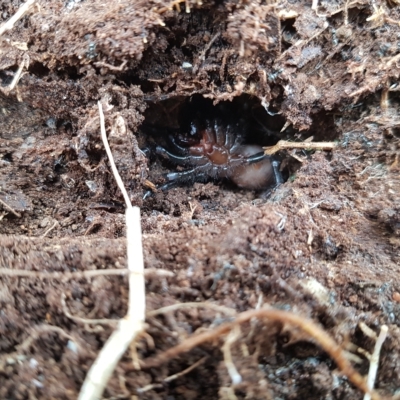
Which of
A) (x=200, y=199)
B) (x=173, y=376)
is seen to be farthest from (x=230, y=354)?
(x=200, y=199)

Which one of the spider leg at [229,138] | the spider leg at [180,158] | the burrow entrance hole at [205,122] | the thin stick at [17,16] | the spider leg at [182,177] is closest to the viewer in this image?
the thin stick at [17,16]

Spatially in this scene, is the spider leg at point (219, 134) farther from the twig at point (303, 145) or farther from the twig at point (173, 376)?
the twig at point (173, 376)

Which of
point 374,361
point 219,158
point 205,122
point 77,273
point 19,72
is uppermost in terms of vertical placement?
point 19,72

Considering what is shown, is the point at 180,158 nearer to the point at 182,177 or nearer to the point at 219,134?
the point at 182,177

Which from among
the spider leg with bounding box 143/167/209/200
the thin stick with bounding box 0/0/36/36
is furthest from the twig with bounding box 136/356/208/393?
the thin stick with bounding box 0/0/36/36

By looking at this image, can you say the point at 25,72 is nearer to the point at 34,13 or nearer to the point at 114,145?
the point at 34,13

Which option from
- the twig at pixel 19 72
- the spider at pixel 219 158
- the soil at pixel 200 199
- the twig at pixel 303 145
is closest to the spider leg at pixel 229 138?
the spider at pixel 219 158
